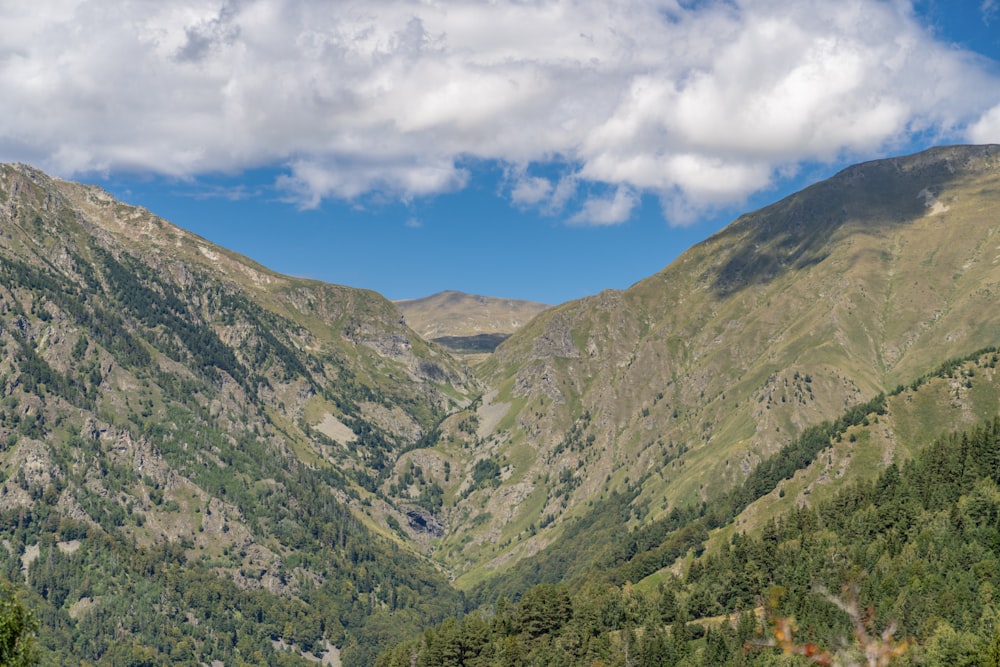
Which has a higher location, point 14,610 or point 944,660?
point 14,610

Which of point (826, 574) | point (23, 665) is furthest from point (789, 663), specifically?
point (23, 665)

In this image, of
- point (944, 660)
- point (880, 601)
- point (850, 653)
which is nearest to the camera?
point (850, 653)

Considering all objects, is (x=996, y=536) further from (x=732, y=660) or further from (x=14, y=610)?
(x=14, y=610)

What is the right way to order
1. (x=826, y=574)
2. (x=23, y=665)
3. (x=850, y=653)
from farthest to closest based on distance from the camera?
1. (x=826, y=574)
2. (x=23, y=665)
3. (x=850, y=653)

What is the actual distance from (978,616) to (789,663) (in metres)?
48.6

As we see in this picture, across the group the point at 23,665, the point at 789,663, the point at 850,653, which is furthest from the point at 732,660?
the point at 850,653

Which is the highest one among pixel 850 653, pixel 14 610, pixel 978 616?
pixel 14 610

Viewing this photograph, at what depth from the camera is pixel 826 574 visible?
200 metres

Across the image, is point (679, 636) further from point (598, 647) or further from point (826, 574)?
point (826, 574)

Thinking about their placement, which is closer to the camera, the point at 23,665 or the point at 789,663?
the point at 23,665

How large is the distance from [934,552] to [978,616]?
125ft

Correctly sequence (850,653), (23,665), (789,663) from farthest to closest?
(789,663) → (23,665) → (850,653)

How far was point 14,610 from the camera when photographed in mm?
68625

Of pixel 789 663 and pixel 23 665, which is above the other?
pixel 23 665
